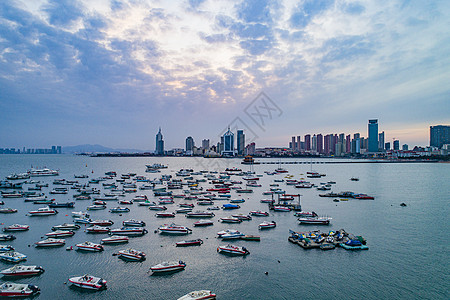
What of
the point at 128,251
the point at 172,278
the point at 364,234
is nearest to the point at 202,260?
the point at 172,278

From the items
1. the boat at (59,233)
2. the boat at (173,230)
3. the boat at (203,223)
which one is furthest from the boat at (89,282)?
the boat at (203,223)

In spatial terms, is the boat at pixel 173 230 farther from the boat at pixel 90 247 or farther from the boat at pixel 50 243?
the boat at pixel 50 243

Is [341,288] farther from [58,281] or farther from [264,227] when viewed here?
[58,281]

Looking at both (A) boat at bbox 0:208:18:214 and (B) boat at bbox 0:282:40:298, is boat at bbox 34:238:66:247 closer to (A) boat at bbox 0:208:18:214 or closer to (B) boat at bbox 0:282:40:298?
(B) boat at bbox 0:282:40:298

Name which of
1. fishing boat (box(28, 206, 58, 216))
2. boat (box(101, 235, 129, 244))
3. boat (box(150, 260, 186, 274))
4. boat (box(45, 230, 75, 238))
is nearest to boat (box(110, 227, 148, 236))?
boat (box(101, 235, 129, 244))

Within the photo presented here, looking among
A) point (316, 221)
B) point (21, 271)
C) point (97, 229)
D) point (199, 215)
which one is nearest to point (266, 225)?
point (316, 221)

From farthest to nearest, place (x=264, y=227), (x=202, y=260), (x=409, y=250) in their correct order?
(x=264, y=227), (x=409, y=250), (x=202, y=260)
